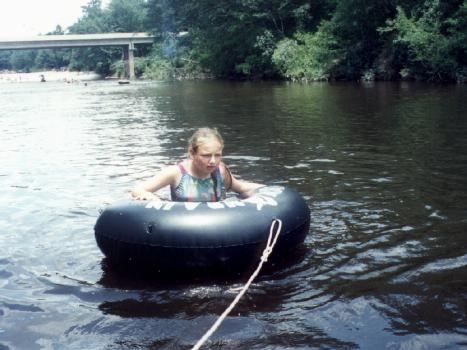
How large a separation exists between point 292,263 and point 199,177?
1.19 metres

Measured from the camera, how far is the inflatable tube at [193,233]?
4559 millimetres

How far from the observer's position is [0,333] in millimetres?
3959

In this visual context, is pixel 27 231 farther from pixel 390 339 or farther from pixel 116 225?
pixel 390 339

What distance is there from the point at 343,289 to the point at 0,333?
2.57 m

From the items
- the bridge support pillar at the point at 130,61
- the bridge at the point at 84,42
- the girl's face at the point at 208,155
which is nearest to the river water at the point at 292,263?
the girl's face at the point at 208,155

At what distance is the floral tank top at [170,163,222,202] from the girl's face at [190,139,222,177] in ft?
0.74

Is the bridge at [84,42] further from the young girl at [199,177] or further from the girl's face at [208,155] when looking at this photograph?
the girl's face at [208,155]

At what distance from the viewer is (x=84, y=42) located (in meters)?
76.9

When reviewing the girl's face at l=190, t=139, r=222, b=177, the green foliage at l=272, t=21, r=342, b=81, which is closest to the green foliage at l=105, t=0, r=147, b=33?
the green foliage at l=272, t=21, r=342, b=81

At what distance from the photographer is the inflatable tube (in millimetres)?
4559

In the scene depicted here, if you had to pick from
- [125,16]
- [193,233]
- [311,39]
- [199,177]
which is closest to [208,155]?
[199,177]

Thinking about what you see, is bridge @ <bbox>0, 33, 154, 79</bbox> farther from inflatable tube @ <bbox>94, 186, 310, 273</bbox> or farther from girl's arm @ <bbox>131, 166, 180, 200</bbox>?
inflatable tube @ <bbox>94, 186, 310, 273</bbox>

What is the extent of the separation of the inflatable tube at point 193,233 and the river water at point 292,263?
216 millimetres

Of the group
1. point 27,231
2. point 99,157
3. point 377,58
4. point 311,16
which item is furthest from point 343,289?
point 311,16
